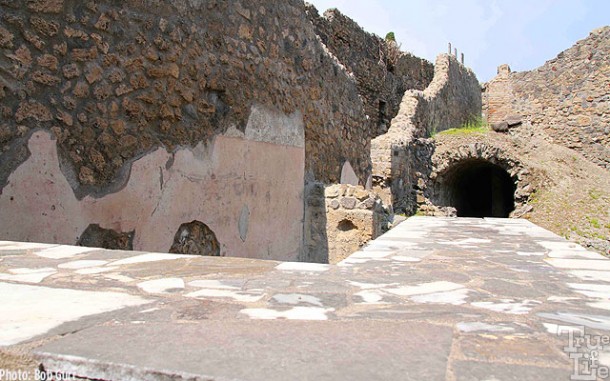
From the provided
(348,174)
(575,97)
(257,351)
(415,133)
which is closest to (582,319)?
(257,351)

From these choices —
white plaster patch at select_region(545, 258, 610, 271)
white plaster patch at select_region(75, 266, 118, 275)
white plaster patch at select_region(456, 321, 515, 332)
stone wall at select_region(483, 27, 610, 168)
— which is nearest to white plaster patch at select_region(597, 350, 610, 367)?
white plaster patch at select_region(456, 321, 515, 332)

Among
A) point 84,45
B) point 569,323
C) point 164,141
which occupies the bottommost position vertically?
point 569,323

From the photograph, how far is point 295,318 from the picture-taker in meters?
1.50

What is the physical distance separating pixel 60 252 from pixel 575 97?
710 inches

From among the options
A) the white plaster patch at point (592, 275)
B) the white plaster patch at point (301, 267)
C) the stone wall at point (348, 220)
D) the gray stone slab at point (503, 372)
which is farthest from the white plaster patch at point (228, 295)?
the stone wall at point (348, 220)

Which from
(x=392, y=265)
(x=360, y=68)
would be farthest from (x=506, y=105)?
(x=392, y=265)

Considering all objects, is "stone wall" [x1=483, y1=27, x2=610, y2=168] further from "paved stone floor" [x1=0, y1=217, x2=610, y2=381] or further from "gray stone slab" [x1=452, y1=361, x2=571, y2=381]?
"gray stone slab" [x1=452, y1=361, x2=571, y2=381]

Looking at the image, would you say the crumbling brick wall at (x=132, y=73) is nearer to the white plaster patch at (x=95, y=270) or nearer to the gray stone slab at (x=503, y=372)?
the white plaster patch at (x=95, y=270)

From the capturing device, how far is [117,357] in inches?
45.5

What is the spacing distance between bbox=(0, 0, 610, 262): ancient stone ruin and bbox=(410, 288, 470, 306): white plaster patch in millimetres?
2253

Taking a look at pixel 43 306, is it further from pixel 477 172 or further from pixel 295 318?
pixel 477 172

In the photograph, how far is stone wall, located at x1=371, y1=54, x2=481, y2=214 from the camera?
11.1 meters

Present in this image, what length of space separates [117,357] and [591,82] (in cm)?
1868

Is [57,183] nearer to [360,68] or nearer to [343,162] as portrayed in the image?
[343,162]
